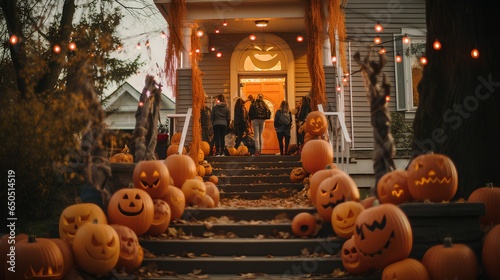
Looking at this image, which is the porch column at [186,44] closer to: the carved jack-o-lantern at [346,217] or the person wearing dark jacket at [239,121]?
the person wearing dark jacket at [239,121]

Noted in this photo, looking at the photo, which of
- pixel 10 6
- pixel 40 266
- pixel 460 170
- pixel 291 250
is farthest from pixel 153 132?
pixel 10 6

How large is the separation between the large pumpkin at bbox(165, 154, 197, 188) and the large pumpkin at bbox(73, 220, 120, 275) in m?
2.70

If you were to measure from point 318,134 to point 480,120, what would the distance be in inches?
149

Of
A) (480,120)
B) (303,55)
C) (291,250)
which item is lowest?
(291,250)

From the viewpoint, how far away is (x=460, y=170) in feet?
27.3

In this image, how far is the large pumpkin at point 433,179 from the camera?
6797mm

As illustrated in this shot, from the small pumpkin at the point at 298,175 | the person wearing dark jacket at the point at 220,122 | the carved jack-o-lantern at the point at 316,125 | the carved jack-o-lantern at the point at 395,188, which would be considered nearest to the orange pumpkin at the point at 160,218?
the carved jack-o-lantern at the point at 395,188

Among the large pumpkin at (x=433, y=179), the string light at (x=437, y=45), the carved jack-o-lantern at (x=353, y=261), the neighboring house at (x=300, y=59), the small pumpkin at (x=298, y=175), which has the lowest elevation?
the carved jack-o-lantern at (x=353, y=261)

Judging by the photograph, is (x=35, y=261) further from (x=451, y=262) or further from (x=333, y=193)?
(x=451, y=262)

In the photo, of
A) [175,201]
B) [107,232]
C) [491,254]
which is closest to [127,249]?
[107,232]

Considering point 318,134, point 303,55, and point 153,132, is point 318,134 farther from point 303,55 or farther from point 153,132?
point 303,55

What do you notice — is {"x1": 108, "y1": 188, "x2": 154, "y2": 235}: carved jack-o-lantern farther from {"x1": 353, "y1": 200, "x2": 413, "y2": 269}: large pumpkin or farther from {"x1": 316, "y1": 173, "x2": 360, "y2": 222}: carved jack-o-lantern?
{"x1": 353, "y1": 200, "x2": 413, "y2": 269}: large pumpkin

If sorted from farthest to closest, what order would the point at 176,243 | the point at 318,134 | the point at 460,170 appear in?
the point at 318,134 → the point at 460,170 → the point at 176,243

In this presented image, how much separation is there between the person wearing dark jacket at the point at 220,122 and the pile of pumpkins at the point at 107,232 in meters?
5.77
